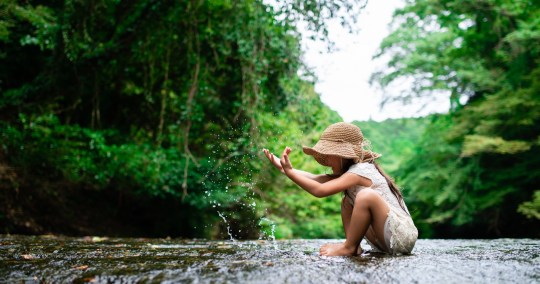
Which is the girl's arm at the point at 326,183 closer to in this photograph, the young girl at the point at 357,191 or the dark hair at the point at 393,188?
the young girl at the point at 357,191

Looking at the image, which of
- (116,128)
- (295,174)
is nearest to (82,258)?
(295,174)

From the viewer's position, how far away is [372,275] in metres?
2.02

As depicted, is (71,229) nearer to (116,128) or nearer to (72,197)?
(72,197)

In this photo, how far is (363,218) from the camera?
2.82m

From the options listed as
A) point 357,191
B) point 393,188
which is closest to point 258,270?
point 357,191

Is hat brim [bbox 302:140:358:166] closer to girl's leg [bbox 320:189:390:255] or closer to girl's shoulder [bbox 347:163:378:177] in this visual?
girl's shoulder [bbox 347:163:378:177]

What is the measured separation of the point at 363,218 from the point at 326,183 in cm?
31

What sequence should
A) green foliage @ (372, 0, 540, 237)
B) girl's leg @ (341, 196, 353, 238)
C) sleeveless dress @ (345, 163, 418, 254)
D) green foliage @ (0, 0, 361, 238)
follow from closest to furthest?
1. sleeveless dress @ (345, 163, 418, 254)
2. girl's leg @ (341, 196, 353, 238)
3. green foliage @ (0, 0, 361, 238)
4. green foliage @ (372, 0, 540, 237)

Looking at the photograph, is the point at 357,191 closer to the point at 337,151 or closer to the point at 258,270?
the point at 337,151

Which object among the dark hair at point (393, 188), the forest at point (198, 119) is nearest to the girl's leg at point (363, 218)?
the dark hair at point (393, 188)

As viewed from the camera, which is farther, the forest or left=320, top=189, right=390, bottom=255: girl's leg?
the forest

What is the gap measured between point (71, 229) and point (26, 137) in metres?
2.24

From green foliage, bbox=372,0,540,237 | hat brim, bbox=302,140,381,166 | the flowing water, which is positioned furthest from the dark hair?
green foliage, bbox=372,0,540,237

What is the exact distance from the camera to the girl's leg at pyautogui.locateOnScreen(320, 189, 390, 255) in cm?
280
